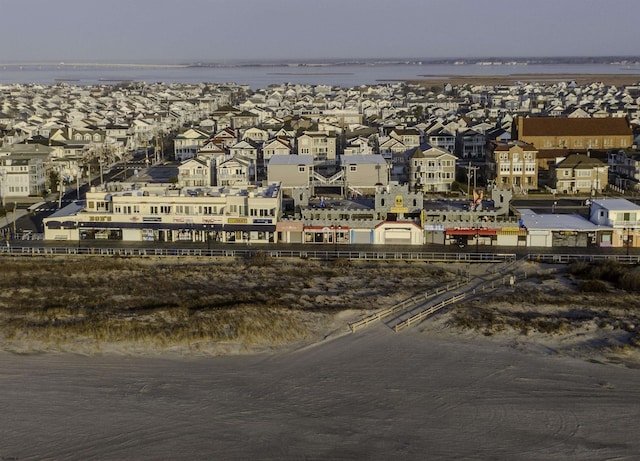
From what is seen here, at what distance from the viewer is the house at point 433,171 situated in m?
40.3

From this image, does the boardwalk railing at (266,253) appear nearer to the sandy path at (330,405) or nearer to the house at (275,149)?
the sandy path at (330,405)

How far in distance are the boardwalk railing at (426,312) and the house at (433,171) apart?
18.1 m

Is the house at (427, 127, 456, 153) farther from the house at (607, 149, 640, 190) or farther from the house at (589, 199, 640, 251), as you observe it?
the house at (589, 199, 640, 251)

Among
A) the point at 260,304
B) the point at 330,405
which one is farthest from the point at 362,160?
the point at 330,405

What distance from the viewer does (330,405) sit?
51.2 feet

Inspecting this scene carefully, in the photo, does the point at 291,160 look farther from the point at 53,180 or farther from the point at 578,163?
the point at 578,163

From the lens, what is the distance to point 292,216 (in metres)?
29.7

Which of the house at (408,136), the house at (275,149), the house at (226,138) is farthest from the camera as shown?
the house at (226,138)

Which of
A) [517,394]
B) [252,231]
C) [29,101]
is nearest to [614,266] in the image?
[517,394]

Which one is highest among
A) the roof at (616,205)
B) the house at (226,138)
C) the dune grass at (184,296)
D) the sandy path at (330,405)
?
the house at (226,138)

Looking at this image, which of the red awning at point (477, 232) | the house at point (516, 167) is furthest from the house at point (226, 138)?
the red awning at point (477, 232)

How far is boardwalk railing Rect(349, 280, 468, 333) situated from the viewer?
20.2m

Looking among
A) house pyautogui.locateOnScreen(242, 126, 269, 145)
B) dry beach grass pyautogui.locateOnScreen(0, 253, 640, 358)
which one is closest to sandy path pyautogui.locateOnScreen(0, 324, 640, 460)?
dry beach grass pyautogui.locateOnScreen(0, 253, 640, 358)

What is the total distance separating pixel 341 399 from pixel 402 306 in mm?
6286
